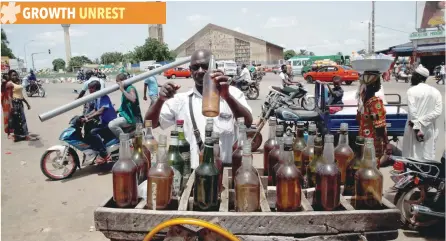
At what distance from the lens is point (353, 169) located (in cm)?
183

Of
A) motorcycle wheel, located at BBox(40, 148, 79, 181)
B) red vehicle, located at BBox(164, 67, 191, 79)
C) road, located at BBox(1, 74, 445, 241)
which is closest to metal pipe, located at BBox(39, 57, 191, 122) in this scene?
road, located at BBox(1, 74, 445, 241)

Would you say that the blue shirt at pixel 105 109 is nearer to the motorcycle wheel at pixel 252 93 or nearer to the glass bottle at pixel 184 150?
the glass bottle at pixel 184 150

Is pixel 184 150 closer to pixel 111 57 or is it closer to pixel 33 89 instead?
pixel 33 89

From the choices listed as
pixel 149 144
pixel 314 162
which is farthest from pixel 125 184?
pixel 314 162

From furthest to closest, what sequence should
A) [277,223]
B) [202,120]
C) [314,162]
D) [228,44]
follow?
[228,44] → [202,120] → [314,162] → [277,223]

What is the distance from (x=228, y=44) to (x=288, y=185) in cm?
6902

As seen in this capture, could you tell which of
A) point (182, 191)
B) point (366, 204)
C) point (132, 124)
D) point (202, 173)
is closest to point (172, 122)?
point (182, 191)

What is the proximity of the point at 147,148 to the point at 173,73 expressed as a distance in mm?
35167

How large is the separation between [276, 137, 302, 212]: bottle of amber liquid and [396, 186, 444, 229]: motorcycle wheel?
111 inches

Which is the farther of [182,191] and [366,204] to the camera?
[182,191]

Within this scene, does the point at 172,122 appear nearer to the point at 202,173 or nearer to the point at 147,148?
the point at 147,148

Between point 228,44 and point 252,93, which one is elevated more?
point 228,44

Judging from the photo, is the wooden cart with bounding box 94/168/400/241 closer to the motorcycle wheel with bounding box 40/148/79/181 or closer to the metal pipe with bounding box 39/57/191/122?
the metal pipe with bounding box 39/57/191/122

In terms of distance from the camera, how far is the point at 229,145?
8.52 feet
